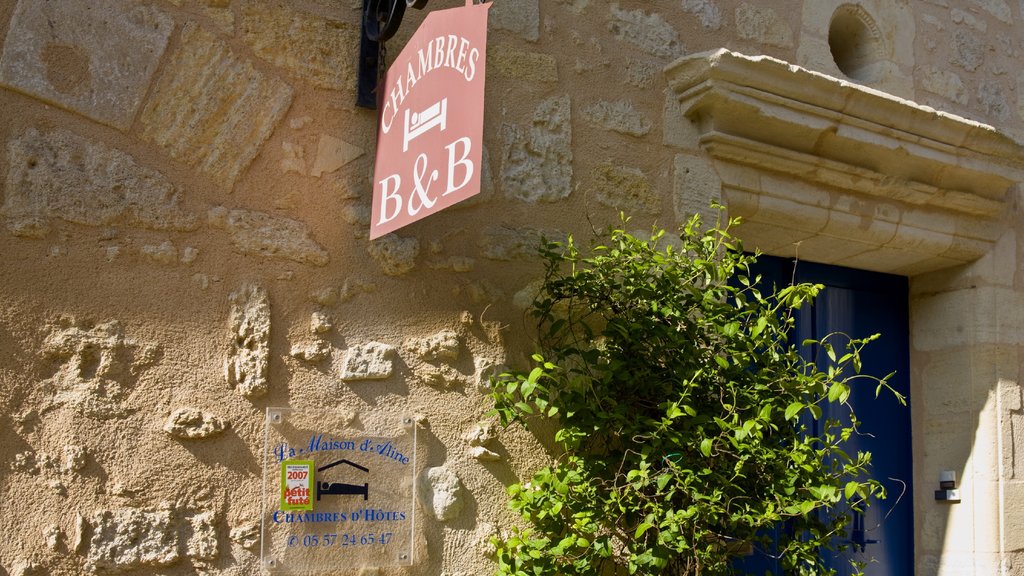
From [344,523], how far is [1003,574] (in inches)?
96.9

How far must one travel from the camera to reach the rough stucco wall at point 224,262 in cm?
231

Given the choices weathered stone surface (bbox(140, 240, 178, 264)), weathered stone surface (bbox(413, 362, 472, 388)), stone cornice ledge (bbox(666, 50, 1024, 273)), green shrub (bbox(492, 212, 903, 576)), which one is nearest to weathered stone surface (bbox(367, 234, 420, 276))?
weathered stone surface (bbox(413, 362, 472, 388))

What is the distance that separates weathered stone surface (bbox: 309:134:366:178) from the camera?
8.76 feet

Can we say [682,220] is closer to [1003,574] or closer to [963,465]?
[963,465]

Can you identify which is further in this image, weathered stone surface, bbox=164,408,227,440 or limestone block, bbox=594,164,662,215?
limestone block, bbox=594,164,662,215

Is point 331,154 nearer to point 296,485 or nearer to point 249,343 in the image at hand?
point 249,343

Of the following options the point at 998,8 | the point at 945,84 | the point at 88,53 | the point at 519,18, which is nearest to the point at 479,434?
the point at 519,18

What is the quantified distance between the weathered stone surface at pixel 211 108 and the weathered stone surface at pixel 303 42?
7 centimetres

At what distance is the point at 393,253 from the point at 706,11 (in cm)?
147

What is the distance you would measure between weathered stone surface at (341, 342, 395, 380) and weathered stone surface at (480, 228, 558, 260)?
0.40 m

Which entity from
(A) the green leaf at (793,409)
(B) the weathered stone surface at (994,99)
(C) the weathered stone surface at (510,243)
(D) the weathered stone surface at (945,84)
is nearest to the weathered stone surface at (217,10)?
(C) the weathered stone surface at (510,243)

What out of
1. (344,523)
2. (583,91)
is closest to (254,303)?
(344,523)

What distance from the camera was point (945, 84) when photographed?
3973mm

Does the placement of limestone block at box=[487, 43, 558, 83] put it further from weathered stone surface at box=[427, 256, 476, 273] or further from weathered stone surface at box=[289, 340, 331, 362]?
weathered stone surface at box=[289, 340, 331, 362]
